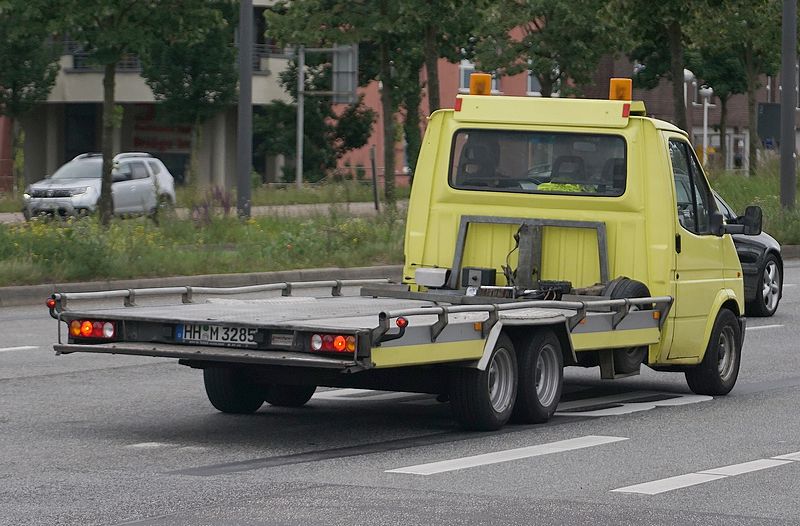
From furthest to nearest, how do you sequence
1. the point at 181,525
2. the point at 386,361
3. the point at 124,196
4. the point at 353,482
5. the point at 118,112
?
the point at 124,196 < the point at 118,112 < the point at 386,361 < the point at 353,482 < the point at 181,525

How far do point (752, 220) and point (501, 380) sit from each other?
3.09m

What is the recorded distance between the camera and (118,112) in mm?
27438

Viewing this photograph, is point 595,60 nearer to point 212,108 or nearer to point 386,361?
point 212,108

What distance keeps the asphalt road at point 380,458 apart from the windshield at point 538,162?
4.97 ft

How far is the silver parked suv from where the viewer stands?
34.8 m

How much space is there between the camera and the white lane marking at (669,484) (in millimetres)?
8273

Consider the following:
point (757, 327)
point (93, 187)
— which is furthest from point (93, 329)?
point (93, 187)

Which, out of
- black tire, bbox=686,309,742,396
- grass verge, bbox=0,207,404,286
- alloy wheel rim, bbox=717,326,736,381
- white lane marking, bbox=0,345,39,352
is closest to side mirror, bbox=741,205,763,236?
black tire, bbox=686,309,742,396

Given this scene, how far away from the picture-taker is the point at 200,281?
21.2 meters

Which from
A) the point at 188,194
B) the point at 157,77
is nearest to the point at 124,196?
the point at 188,194

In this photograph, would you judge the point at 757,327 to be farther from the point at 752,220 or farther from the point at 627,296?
the point at 627,296

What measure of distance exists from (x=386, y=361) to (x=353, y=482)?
100 cm

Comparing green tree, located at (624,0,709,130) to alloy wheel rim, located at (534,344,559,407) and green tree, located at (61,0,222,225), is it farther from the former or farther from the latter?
alloy wheel rim, located at (534,344,559,407)

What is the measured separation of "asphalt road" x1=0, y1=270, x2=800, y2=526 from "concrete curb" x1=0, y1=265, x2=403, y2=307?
19.9 feet
